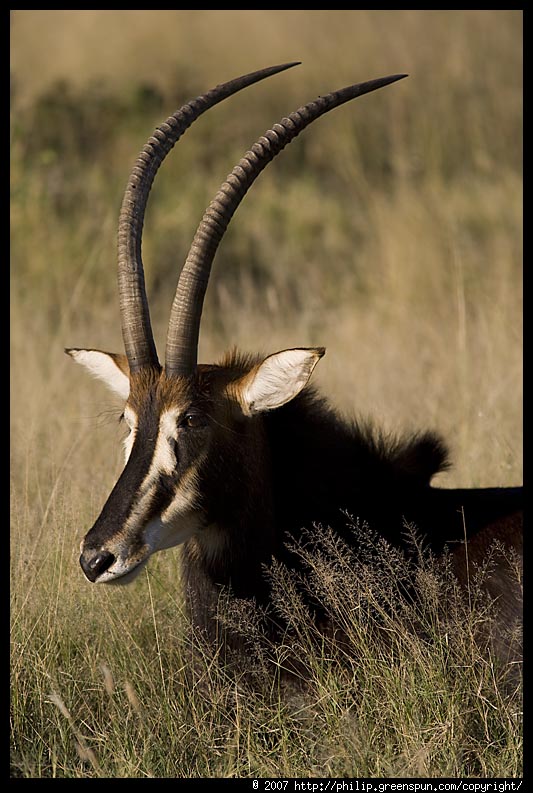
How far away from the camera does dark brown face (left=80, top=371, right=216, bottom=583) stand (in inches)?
153

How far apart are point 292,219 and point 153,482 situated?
32.8 feet

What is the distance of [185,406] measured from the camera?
4211 mm

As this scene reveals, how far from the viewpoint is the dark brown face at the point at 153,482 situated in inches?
153

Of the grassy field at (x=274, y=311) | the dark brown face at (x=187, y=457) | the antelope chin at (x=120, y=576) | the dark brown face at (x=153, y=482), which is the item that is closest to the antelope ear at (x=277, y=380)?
the dark brown face at (x=187, y=457)

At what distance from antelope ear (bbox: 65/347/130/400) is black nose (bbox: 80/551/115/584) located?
2.92 feet

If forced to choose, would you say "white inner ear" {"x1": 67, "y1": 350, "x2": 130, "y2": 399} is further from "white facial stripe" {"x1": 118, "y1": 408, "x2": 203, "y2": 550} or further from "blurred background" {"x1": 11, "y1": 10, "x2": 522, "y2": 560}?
"blurred background" {"x1": 11, "y1": 10, "x2": 522, "y2": 560}

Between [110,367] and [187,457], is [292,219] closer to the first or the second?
[110,367]

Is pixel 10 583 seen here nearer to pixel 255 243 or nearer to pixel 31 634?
pixel 31 634

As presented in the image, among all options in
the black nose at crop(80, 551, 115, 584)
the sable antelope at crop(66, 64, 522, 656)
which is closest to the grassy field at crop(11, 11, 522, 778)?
the sable antelope at crop(66, 64, 522, 656)

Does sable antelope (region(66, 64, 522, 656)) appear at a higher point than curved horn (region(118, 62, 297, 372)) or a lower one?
lower

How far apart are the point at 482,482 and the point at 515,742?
269 cm

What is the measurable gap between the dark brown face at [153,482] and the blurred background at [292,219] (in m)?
1.20

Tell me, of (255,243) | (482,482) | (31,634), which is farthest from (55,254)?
(31,634)

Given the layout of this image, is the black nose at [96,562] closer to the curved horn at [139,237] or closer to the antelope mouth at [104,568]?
the antelope mouth at [104,568]
